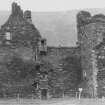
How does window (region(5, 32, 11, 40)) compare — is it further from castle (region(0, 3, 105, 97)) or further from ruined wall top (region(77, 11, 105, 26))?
ruined wall top (region(77, 11, 105, 26))

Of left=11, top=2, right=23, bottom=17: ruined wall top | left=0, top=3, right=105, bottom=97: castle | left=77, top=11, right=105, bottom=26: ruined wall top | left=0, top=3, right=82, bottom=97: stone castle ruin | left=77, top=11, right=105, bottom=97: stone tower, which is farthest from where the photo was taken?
left=11, top=2, right=23, bottom=17: ruined wall top

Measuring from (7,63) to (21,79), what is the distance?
3.09 m

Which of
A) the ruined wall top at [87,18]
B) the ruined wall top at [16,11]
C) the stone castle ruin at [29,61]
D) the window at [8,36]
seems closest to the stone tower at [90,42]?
the ruined wall top at [87,18]

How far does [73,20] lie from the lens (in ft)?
249

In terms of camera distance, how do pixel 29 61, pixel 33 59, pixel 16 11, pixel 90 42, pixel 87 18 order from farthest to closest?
pixel 16 11
pixel 33 59
pixel 29 61
pixel 87 18
pixel 90 42

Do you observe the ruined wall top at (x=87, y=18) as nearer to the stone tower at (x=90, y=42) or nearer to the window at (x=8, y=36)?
the stone tower at (x=90, y=42)

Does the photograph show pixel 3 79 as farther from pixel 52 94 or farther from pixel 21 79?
pixel 52 94

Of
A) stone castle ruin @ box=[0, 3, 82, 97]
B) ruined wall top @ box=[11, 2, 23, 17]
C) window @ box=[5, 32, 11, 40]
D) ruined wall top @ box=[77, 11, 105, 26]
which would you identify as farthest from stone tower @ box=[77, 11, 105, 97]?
window @ box=[5, 32, 11, 40]

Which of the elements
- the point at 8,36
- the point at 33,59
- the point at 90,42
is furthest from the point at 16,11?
the point at 90,42

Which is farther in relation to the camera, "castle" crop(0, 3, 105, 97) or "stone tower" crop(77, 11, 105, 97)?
"castle" crop(0, 3, 105, 97)

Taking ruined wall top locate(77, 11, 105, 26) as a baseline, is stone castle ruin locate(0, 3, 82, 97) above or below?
below

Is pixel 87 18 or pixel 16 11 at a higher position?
pixel 16 11

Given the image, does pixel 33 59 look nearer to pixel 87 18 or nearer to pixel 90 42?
pixel 90 42

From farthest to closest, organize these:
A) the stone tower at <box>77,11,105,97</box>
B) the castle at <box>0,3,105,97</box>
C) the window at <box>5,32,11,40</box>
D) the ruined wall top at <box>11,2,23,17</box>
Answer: the ruined wall top at <box>11,2,23,17</box> < the window at <box>5,32,11,40</box> < the castle at <box>0,3,105,97</box> < the stone tower at <box>77,11,105,97</box>
